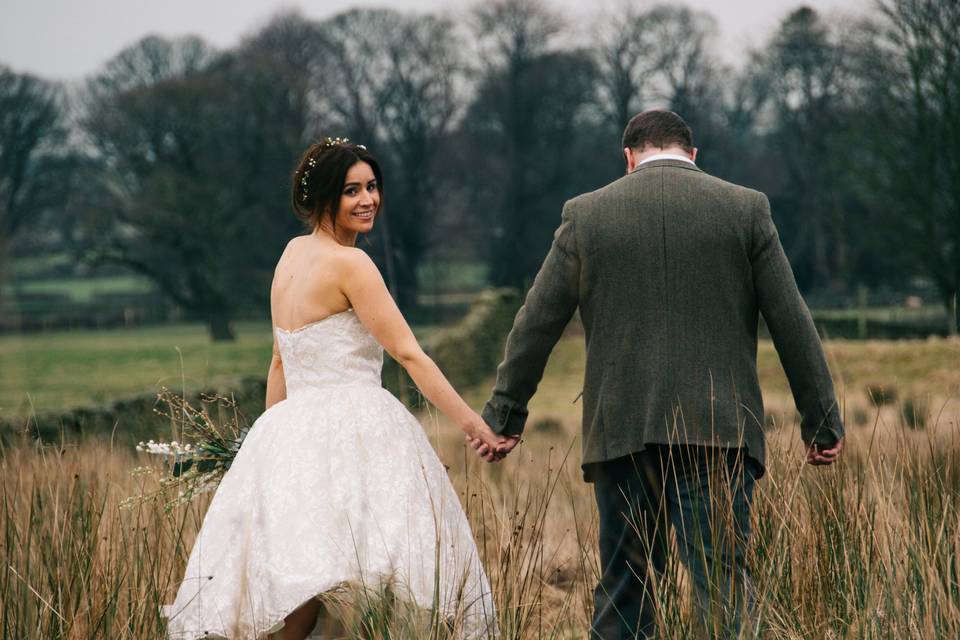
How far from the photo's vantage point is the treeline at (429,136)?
28703 millimetres

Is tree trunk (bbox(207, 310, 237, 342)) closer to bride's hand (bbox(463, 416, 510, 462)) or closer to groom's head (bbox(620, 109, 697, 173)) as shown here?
bride's hand (bbox(463, 416, 510, 462))

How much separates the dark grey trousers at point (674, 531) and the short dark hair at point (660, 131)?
94 centimetres

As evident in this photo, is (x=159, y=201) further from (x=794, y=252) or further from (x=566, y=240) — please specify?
(x=566, y=240)

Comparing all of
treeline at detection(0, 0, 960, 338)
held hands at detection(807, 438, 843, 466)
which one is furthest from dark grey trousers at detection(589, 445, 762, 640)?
treeline at detection(0, 0, 960, 338)

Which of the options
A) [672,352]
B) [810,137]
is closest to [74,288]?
[810,137]

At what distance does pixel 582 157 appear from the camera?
34.0 m

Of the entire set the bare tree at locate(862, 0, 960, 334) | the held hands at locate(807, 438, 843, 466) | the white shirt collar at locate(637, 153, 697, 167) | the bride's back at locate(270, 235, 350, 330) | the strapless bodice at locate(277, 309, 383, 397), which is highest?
the bare tree at locate(862, 0, 960, 334)

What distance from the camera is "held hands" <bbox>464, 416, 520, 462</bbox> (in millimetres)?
3844

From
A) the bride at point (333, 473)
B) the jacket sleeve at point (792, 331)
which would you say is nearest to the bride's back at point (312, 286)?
the bride at point (333, 473)

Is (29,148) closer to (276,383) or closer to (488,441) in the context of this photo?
(276,383)

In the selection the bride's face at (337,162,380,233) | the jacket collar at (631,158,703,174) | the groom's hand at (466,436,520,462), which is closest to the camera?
the jacket collar at (631,158,703,174)

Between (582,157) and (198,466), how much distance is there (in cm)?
3068

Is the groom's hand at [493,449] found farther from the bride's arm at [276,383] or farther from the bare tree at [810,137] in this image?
the bare tree at [810,137]

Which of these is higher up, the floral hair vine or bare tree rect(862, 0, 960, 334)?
bare tree rect(862, 0, 960, 334)
